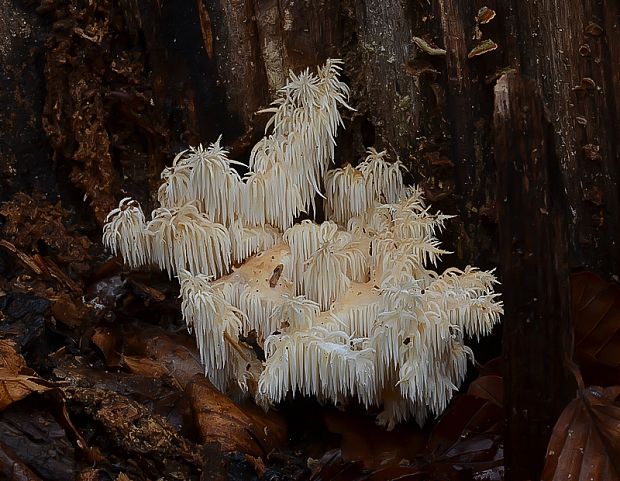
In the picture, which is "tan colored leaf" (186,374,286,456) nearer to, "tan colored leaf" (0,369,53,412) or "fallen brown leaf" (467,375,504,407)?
"tan colored leaf" (0,369,53,412)

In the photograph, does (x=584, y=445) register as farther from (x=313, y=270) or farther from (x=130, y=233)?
(x=130, y=233)

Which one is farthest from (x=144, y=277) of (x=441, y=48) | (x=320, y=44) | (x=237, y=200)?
(x=441, y=48)

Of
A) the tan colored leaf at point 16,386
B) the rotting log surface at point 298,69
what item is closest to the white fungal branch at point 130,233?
the rotting log surface at point 298,69

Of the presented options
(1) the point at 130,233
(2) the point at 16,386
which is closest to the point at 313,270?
(1) the point at 130,233

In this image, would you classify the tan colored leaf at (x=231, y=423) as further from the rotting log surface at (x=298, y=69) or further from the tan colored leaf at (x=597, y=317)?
the tan colored leaf at (x=597, y=317)

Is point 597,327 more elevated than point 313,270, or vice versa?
point 313,270

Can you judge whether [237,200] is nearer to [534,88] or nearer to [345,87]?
[345,87]
